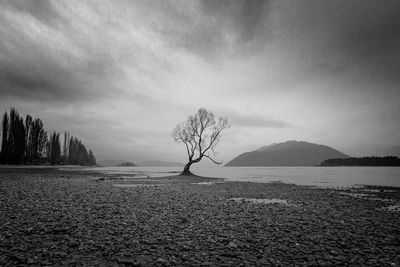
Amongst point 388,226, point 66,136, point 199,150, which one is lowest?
point 388,226

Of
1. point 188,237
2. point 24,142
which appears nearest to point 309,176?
point 188,237

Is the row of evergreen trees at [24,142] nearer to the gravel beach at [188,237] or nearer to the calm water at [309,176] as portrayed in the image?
the calm water at [309,176]

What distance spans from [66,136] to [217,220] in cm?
15566

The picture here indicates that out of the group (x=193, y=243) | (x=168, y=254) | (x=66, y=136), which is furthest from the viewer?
(x=66, y=136)

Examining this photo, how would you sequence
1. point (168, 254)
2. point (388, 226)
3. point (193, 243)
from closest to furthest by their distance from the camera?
point (168, 254) < point (193, 243) < point (388, 226)

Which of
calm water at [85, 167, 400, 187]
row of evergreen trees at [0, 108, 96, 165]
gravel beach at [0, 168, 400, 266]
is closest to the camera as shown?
gravel beach at [0, 168, 400, 266]

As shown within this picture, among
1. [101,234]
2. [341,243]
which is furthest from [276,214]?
[101,234]

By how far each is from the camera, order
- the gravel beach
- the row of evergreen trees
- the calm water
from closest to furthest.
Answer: the gravel beach, the calm water, the row of evergreen trees

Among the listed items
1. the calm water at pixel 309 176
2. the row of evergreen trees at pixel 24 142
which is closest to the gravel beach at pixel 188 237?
the calm water at pixel 309 176

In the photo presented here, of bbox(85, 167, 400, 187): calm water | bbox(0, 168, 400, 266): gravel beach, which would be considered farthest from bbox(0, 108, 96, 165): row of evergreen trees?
bbox(0, 168, 400, 266): gravel beach

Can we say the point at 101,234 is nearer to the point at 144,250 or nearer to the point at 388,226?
the point at 144,250

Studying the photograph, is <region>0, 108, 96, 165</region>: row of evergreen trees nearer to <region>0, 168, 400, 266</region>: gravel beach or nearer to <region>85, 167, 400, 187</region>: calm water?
<region>85, 167, 400, 187</region>: calm water

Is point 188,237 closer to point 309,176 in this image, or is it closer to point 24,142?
point 309,176

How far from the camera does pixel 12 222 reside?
8.43 metres
